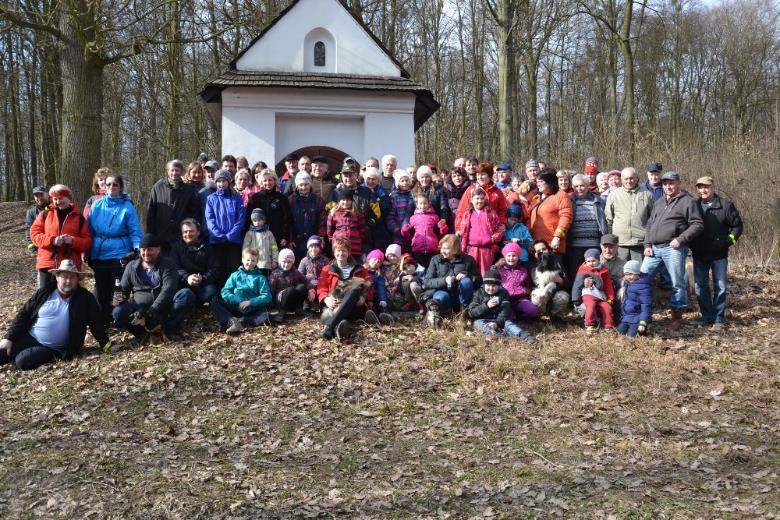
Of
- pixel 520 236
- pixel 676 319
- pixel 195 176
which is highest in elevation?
pixel 195 176

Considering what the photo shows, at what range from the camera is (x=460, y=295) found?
8.16 metres

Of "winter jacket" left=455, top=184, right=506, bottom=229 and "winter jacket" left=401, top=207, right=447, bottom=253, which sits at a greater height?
"winter jacket" left=455, top=184, right=506, bottom=229

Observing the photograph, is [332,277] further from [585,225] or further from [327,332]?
[585,225]

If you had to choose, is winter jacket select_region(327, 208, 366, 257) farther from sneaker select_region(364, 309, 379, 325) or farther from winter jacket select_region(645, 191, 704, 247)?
winter jacket select_region(645, 191, 704, 247)

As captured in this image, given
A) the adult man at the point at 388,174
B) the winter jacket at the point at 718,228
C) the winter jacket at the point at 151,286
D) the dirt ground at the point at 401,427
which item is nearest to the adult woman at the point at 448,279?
the dirt ground at the point at 401,427

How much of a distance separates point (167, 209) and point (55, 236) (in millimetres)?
1353

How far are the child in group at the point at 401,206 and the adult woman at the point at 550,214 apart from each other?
63.6 inches

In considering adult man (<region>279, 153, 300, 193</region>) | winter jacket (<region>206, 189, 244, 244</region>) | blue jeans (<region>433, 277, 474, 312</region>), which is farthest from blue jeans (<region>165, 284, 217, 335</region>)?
blue jeans (<region>433, 277, 474, 312</region>)

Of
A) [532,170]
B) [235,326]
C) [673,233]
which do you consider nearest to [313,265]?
[235,326]

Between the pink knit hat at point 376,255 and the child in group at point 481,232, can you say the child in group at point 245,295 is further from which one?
the child in group at point 481,232

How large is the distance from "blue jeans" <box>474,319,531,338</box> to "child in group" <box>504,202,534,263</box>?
106 centimetres

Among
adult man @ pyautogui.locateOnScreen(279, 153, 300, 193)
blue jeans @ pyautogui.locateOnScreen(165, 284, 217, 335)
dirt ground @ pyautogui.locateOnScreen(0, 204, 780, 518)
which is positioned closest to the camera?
dirt ground @ pyautogui.locateOnScreen(0, 204, 780, 518)

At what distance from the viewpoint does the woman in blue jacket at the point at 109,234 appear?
794 cm

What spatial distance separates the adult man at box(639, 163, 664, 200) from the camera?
8891 mm
